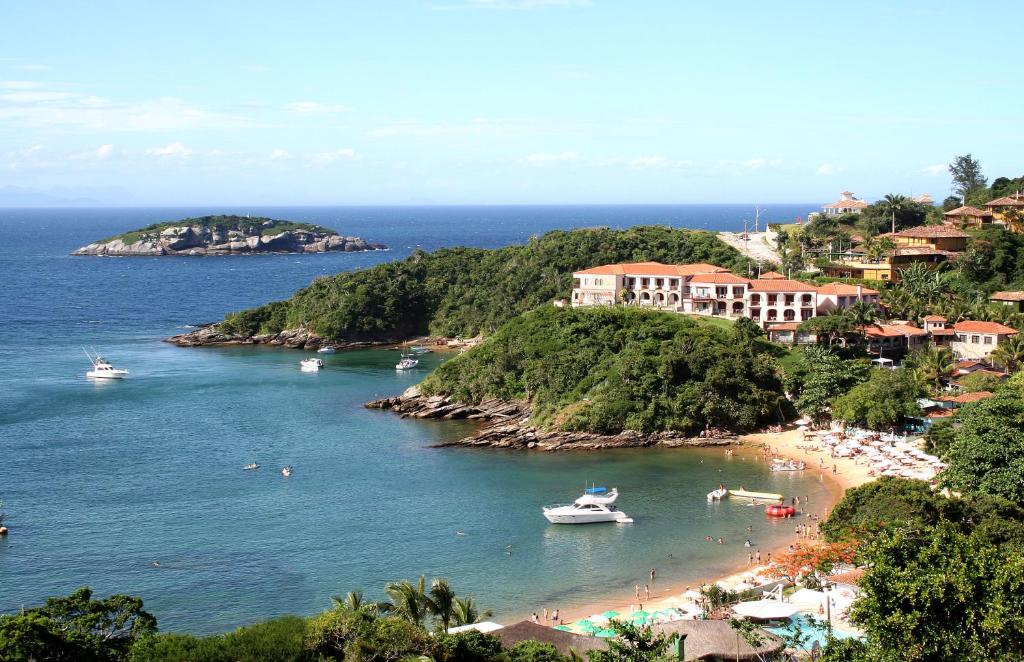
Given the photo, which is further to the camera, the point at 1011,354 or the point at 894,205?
the point at 894,205

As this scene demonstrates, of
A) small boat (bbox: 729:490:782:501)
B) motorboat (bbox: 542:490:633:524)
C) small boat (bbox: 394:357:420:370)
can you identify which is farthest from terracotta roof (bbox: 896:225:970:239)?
motorboat (bbox: 542:490:633:524)

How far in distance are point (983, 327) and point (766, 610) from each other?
38.6 m

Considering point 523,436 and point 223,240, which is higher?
point 223,240

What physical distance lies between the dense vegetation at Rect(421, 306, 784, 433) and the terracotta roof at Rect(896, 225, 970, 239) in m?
23.0

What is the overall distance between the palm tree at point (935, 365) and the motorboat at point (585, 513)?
23.8 m

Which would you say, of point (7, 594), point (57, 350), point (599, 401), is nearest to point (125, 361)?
point (57, 350)

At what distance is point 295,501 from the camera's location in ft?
144

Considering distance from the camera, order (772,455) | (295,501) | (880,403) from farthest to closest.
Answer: (880,403) < (772,455) < (295,501)

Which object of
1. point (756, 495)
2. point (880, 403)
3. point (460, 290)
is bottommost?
point (756, 495)

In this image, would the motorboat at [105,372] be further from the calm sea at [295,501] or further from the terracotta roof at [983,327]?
the terracotta roof at [983,327]

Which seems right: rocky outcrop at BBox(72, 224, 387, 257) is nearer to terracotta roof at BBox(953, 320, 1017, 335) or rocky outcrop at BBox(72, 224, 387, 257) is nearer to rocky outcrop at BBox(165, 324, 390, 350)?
rocky outcrop at BBox(165, 324, 390, 350)

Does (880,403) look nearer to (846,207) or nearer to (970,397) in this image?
(970,397)

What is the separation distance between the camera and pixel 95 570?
35719 millimetres

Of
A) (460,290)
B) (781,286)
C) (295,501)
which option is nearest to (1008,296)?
(781,286)
